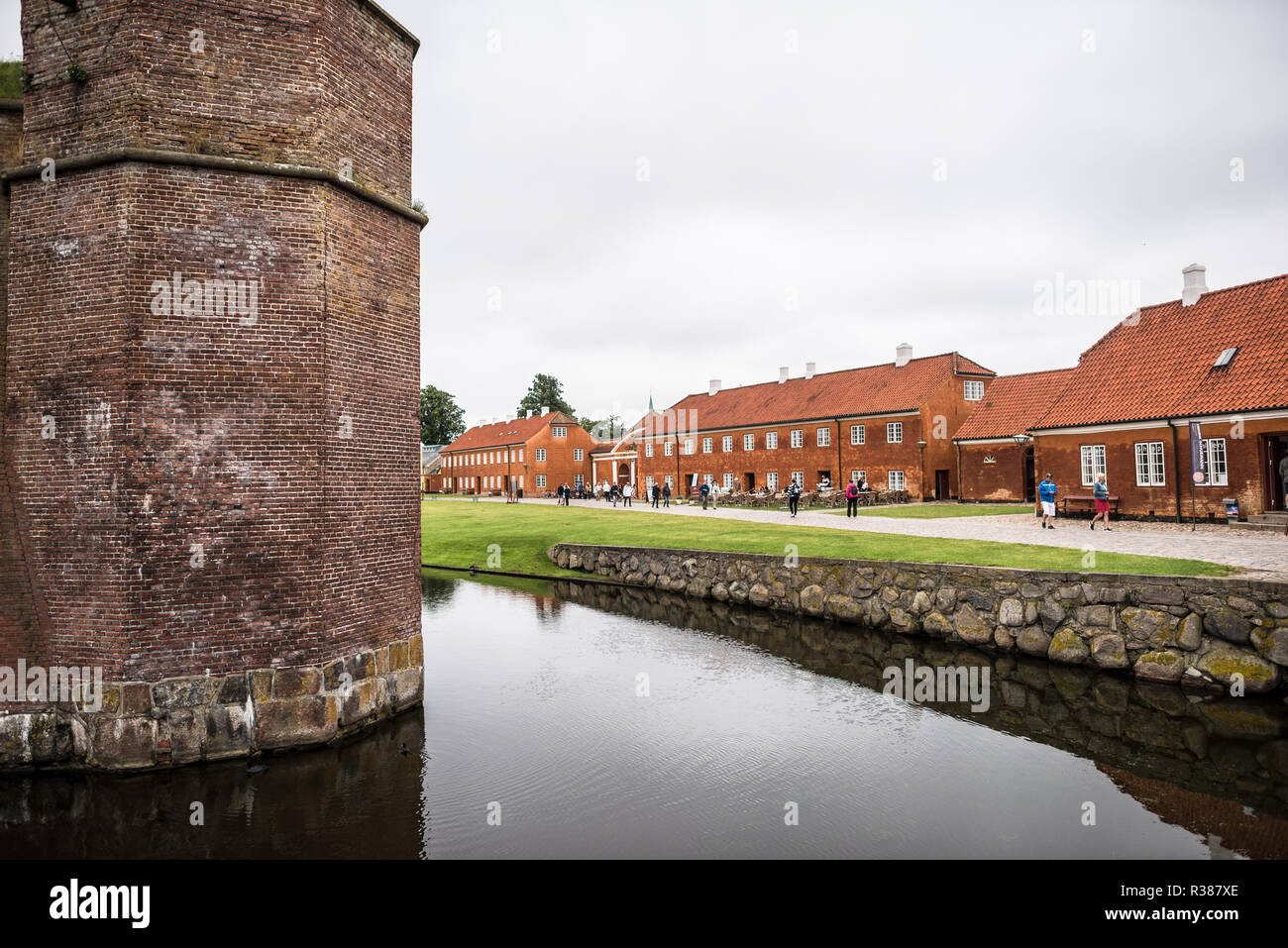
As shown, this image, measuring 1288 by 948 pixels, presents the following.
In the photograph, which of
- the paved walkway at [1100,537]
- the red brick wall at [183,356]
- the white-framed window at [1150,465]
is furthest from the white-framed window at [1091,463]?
the red brick wall at [183,356]

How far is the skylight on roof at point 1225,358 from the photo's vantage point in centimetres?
2194

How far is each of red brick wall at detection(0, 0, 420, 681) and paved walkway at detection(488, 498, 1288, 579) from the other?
1418 cm

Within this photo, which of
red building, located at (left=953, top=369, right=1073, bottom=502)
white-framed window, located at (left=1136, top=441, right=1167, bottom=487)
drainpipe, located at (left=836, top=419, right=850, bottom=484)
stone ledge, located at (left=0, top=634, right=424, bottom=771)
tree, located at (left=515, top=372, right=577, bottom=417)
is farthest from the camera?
tree, located at (left=515, top=372, right=577, bottom=417)

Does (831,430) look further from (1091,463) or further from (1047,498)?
(1047,498)

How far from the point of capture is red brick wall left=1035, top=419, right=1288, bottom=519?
20.1 m

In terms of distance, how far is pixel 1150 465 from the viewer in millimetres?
22859

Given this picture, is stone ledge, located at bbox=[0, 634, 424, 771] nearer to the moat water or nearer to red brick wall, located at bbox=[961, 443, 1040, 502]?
the moat water

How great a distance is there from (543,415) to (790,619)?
185 feet

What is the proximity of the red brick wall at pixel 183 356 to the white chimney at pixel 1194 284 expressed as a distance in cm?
2786

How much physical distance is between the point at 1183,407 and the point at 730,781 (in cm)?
2174

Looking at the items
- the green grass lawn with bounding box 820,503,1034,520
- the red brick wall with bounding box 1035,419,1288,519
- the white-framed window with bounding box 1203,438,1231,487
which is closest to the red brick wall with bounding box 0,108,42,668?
the green grass lawn with bounding box 820,503,1034,520

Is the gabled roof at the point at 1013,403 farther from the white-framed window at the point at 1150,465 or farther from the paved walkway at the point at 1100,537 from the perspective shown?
the paved walkway at the point at 1100,537
